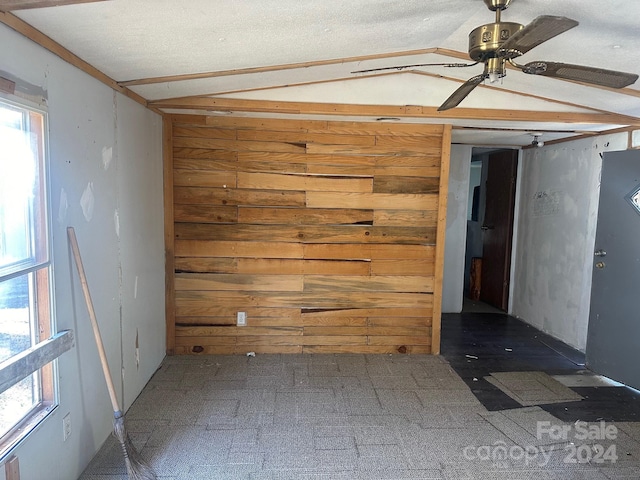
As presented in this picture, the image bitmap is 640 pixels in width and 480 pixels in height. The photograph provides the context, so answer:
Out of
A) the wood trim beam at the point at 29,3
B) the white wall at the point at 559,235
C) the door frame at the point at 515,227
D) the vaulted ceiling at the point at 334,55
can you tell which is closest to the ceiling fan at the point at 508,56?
the vaulted ceiling at the point at 334,55

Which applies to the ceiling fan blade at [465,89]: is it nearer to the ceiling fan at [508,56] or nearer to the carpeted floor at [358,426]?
the ceiling fan at [508,56]

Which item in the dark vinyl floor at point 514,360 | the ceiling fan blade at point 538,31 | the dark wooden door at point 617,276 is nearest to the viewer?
the ceiling fan blade at point 538,31

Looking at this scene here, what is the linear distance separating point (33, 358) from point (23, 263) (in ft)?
1.22

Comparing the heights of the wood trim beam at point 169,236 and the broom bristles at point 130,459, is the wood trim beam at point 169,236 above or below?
above

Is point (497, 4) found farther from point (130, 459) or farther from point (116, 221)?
point (130, 459)

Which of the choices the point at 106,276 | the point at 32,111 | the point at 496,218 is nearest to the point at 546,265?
the point at 496,218

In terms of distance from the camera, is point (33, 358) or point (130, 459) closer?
point (33, 358)

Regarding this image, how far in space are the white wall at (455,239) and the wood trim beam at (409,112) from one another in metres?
1.82

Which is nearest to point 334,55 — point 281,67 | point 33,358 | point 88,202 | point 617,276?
point 281,67

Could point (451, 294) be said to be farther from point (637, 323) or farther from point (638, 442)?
point (638, 442)

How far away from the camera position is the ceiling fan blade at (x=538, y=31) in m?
1.25

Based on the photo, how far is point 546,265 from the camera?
4465 millimetres

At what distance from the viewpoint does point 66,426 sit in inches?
75.4

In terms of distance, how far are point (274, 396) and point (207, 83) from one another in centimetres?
214
